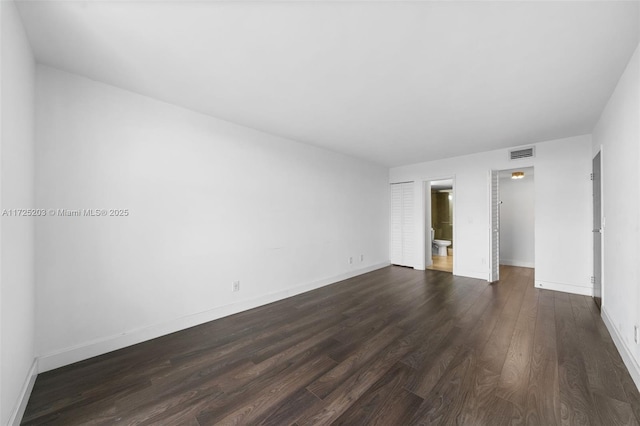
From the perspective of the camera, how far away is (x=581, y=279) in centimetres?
360

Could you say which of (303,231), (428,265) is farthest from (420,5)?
(428,265)

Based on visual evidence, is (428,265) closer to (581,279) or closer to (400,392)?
(581,279)

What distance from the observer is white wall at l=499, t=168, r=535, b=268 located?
5.50 m

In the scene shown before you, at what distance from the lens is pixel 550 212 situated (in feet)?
12.7

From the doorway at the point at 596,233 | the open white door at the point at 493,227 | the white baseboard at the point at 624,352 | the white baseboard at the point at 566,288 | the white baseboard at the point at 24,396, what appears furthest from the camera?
the open white door at the point at 493,227

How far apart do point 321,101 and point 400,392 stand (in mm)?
2679

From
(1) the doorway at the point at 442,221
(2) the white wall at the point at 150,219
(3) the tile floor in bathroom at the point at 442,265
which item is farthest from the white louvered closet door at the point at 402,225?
(2) the white wall at the point at 150,219

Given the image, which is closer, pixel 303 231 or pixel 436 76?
pixel 436 76

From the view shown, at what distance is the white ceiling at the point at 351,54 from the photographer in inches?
56.4

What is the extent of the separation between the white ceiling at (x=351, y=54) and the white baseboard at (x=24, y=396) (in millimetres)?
2393

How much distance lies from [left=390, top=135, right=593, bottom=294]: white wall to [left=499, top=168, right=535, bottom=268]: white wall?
5.61 feet

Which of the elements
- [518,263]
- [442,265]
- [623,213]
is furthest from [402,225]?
[623,213]

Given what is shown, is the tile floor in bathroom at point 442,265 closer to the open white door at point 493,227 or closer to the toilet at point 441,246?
the toilet at point 441,246

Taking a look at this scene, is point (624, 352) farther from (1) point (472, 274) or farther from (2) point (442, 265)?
(2) point (442, 265)
